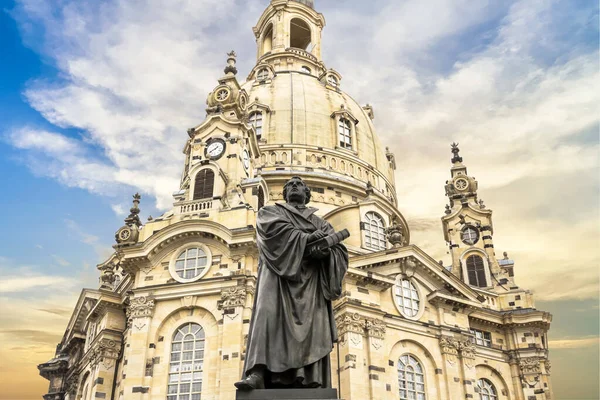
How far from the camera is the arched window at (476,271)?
43031 mm

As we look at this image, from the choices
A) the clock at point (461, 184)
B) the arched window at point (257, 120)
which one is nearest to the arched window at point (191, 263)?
the arched window at point (257, 120)

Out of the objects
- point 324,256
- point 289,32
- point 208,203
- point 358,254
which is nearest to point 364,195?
point 358,254

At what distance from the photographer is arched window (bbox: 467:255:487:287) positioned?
43031mm

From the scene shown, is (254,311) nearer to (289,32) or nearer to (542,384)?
(542,384)

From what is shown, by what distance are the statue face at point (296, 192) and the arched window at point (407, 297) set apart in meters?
25.9

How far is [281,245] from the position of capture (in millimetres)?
7793

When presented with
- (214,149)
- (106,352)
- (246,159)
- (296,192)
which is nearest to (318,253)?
(296,192)

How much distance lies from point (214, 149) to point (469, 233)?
21517mm

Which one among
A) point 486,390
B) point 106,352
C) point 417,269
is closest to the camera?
point 106,352

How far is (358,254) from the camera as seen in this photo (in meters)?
35.1

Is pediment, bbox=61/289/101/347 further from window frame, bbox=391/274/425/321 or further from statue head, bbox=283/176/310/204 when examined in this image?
statue head, bbox=283/176/310/204

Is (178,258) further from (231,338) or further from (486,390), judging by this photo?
(486,390)

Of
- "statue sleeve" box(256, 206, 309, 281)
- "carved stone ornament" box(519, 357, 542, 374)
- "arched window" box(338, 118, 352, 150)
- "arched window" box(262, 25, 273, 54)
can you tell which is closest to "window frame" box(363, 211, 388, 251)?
"arched window" box(338, 118, 352, 150)

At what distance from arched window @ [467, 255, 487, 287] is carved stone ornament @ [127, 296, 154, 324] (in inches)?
955
